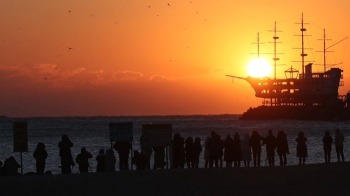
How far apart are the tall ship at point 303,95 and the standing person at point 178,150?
423ft

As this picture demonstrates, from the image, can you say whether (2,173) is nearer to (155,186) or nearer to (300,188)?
(155,186)

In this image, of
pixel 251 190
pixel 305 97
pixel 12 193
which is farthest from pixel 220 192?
pixel 305 97

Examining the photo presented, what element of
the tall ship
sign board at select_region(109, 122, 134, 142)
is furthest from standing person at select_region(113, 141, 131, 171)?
the tall ship

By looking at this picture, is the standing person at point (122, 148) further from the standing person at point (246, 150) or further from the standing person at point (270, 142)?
the standing person at point (270, 142)

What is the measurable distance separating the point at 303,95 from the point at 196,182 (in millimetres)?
144223

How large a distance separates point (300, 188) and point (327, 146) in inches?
309

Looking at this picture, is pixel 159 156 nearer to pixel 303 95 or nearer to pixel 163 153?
pixel 163 153

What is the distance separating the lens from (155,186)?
1709 cm

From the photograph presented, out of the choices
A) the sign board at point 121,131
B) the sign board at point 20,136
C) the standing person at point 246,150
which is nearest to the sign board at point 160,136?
the sign board at point 121,131

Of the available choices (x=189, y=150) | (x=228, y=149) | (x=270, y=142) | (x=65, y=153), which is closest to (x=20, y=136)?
(x=65, y=153)

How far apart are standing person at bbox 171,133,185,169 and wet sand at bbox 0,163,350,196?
2157 millimetres

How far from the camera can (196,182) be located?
58.0 feet

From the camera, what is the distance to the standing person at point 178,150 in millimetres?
22281

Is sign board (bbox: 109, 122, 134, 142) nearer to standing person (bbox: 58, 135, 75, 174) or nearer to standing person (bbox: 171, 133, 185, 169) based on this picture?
standing person (bbox: 58, 135, 75, 174)
